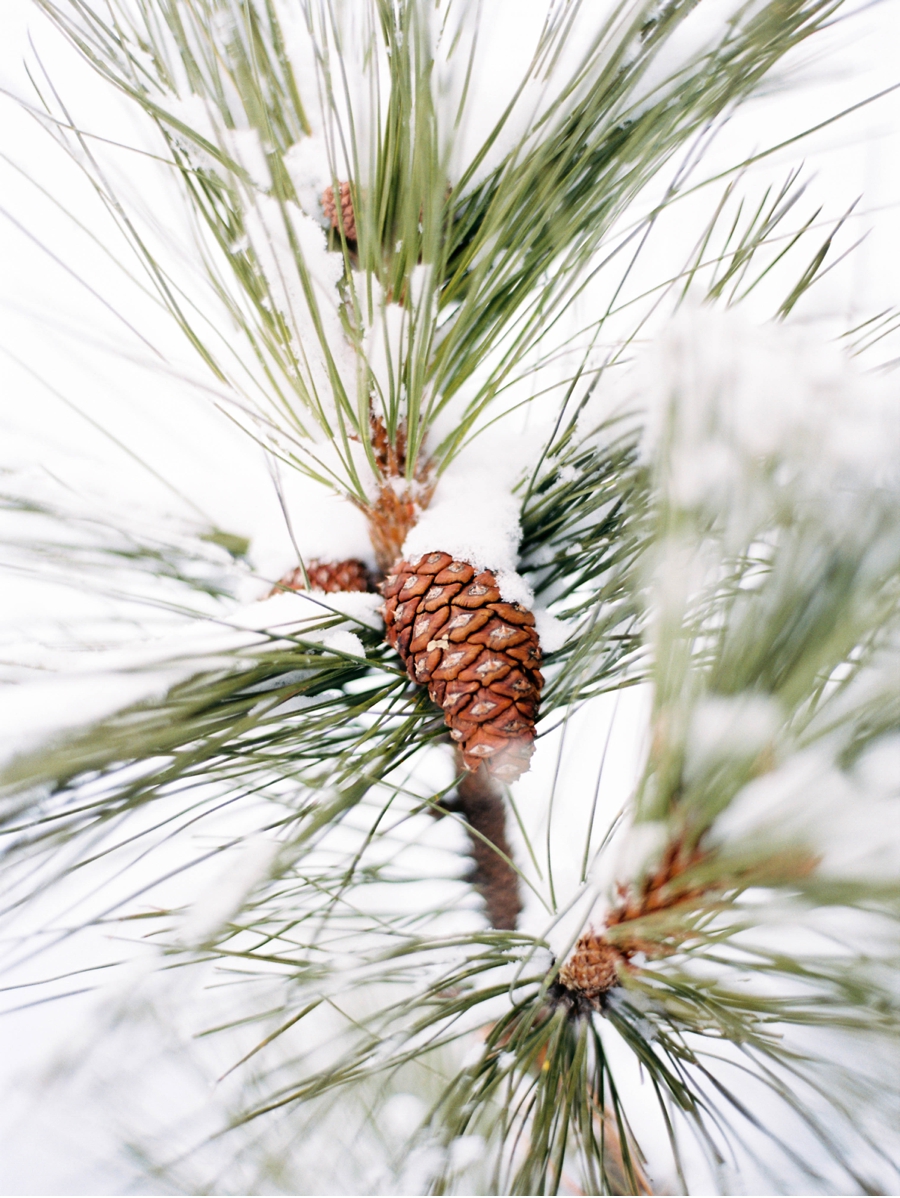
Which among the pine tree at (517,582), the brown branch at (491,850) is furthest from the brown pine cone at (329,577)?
the brown branch at (491,850)

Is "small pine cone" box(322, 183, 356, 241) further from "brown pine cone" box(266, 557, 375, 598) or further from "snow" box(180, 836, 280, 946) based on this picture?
"snow" box(180, 836, 280, 946)

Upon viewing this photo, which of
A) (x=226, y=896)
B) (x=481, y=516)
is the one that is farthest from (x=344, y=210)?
(x=226, y=896)

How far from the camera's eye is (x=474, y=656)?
0.32 m

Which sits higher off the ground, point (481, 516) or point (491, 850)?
point (481, 516)

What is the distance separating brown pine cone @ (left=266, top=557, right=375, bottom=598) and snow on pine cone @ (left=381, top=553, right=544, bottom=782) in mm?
66

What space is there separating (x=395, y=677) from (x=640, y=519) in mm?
158

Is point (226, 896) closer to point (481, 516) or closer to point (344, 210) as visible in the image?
point (481, 516)

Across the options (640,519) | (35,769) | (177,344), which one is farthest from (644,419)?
(177,344)

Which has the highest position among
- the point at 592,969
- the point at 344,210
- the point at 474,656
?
the point at 344,210

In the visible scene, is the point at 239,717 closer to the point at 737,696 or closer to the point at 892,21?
the point at 737,696

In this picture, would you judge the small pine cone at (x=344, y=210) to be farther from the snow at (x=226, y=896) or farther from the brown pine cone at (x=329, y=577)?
the snow at (x=226, y=896)

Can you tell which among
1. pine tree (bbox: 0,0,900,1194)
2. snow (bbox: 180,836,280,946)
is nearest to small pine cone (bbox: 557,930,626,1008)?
pine tree (bbox: 0,0,900,1194)

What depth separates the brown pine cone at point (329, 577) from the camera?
1.31 ft

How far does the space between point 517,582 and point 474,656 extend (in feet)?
0.17
